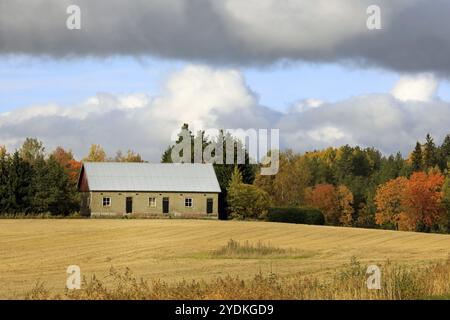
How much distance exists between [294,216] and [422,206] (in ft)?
99.6

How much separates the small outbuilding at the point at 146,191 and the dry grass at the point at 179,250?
12112mm

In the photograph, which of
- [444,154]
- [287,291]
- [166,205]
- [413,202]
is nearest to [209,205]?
[166,205]

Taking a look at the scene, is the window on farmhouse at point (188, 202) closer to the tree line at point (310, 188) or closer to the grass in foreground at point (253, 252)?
the tree line at point (310, 188)

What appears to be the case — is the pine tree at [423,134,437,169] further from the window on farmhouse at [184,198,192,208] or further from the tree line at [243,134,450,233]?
the window on farmhouse at [184,198,192,208]

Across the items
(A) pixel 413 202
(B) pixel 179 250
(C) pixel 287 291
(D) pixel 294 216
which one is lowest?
(B) pixel 179 250

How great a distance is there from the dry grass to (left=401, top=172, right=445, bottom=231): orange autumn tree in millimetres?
39665

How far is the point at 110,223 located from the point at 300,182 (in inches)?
2343

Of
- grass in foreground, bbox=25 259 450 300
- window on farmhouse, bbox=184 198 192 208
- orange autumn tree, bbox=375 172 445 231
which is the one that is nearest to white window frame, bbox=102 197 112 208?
window on farmhouse, bbox=184 198 192 208

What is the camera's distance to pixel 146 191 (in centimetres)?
8731

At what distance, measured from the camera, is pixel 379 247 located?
55281mm

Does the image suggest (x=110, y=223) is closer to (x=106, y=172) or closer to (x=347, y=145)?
(x=106, y=172)

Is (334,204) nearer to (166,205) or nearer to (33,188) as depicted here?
(166,205)

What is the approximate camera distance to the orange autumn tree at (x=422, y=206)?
10862 cm
